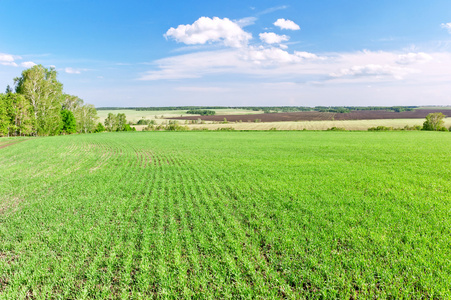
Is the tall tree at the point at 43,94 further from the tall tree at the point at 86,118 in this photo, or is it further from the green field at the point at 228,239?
the green field at the point at 228,239

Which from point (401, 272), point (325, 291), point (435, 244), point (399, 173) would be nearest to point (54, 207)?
point (325, 291)

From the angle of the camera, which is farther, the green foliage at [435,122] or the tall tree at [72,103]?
the tall tree at [72,103]

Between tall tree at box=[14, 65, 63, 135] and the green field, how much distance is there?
63.5 m

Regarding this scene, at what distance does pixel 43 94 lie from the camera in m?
65.6

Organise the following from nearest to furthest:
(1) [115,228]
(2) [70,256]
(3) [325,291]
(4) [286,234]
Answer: (3) [325,291] < (2) [70,256] < (4) [286,234] < (1) [115,228]

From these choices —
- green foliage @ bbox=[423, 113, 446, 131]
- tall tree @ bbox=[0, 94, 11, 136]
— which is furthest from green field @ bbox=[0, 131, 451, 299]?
green foliage @ bbox=[423, 113, 446, 131]

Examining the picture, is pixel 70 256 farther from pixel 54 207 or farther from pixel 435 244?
pixel 435 244

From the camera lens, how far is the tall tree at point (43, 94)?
62375mm

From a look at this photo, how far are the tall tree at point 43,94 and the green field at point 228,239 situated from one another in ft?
208

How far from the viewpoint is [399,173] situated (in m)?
16.0

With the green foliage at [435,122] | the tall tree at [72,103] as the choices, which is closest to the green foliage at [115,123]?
the tall tree at [72,103]

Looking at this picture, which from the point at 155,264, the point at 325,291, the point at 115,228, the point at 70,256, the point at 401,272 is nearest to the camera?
the point at 325,291

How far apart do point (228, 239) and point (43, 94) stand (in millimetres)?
79141

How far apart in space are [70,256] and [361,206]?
10.5 m
